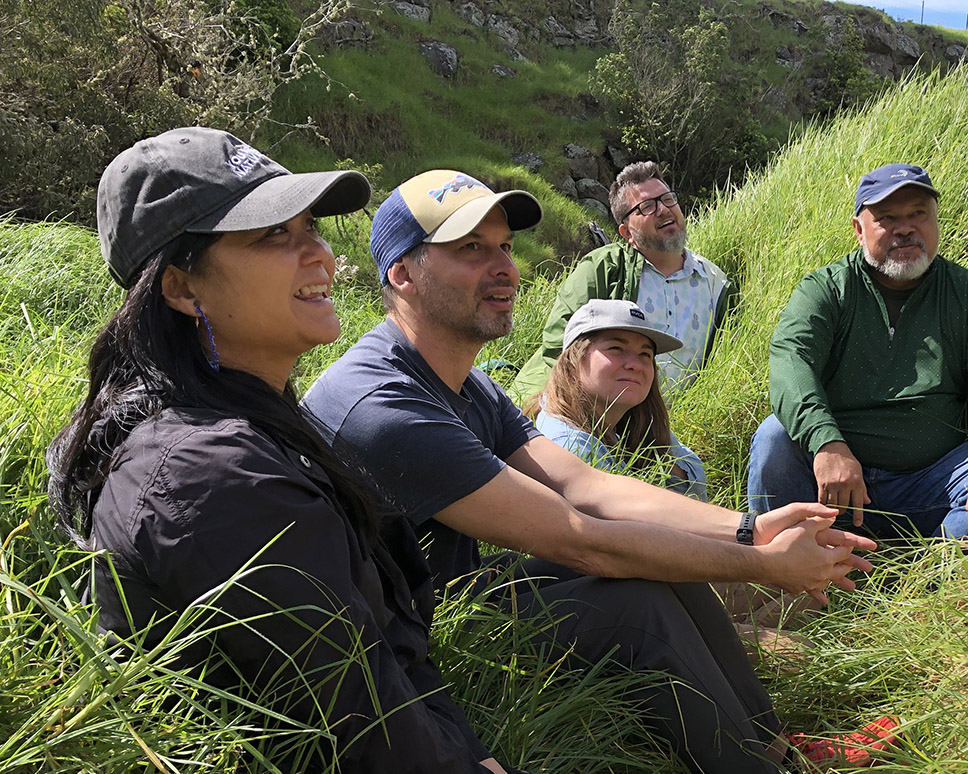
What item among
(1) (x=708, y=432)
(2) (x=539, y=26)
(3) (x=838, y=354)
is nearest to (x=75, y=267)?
(1) (x=708, y=432)

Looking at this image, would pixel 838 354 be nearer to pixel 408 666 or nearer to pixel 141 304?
pixel 408 666

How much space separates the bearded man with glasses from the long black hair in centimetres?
320

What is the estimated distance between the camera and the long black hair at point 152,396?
1733mm

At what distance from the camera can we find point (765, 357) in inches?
193

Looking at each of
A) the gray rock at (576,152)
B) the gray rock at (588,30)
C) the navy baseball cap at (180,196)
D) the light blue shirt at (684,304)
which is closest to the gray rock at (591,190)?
the gray rock at (576,152)

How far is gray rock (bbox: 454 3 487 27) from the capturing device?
91.4 ft

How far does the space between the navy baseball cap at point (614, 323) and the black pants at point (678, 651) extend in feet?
4.20

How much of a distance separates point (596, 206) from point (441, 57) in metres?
5.91

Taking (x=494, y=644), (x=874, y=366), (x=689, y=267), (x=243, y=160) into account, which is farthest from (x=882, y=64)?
(x=243, y=160)

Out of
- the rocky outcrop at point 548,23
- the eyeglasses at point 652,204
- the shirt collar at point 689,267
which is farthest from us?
the rocky outcrop at point 548,23

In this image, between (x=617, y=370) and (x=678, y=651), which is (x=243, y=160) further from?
(x=617, y=370)

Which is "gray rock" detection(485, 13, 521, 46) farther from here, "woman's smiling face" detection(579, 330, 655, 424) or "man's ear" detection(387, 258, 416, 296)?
"man's ear" detection(387, 258, 416, 296)

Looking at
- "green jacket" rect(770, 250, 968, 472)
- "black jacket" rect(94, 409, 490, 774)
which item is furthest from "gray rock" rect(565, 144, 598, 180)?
"black jacket" rect(94, 409, 490, 774)

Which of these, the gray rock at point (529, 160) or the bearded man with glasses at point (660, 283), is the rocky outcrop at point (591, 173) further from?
the bearded man with glasses at point (660, 283)
